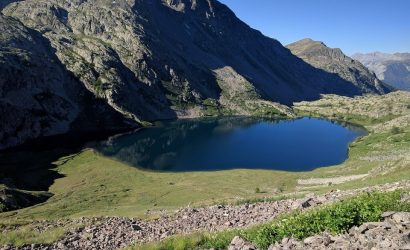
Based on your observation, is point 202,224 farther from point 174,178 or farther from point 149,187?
point 174,178

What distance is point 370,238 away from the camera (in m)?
15.2

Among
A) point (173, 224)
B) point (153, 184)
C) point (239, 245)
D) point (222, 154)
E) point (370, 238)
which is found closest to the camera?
point (370, 238)

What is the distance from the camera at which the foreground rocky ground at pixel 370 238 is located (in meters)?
14.2

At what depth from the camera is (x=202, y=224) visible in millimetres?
30531

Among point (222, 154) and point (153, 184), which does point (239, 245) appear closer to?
point (153, 184)

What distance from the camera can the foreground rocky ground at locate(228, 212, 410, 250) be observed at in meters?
14.2

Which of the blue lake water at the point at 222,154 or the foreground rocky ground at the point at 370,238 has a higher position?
the foreground rocky ground at the point at 370,238

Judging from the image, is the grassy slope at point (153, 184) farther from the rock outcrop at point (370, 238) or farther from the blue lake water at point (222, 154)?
the rock outcrop at point (370, 238)

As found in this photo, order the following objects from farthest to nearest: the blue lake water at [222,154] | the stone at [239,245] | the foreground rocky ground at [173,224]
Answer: the blue lake water at [222,154] < the foreground rocky ground at [173,224] < the stone at [239,245]

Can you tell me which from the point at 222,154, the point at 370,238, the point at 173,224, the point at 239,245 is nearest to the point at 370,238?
the point at 370,238

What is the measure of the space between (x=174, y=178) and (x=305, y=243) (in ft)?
344

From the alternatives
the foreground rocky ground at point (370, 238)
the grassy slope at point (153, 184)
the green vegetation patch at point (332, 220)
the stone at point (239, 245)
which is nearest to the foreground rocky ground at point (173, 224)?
the stone at point (239, 245)

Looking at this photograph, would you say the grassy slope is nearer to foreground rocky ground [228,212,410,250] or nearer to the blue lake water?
the blue lake water

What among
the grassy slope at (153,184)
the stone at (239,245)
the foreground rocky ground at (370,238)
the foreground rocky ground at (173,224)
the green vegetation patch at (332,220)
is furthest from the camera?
the grassy slope at (153,184)
